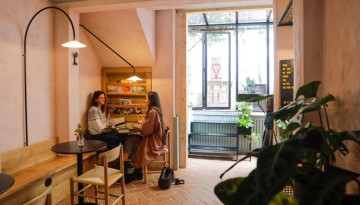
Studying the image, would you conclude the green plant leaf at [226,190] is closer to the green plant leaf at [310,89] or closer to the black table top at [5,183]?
the green plant leaf at [310,89]

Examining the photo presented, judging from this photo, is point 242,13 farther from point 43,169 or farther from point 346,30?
point 43,169

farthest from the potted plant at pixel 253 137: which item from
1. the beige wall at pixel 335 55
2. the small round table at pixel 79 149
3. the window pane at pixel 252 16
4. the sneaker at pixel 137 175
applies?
the beige wall at pixel 335 55

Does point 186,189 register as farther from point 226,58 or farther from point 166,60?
point 226,58

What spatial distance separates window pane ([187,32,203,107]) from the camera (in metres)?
6.04

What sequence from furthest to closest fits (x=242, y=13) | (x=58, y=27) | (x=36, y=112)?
(x=242, y=13)
(x=58, y=27)
(x=36, y=112)

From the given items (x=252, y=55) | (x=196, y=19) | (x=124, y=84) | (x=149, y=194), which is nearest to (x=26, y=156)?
(x=149, y=194)

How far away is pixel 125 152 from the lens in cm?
399

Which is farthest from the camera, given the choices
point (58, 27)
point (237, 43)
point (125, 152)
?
point (237, 43)

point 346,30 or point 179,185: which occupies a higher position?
point 346,30

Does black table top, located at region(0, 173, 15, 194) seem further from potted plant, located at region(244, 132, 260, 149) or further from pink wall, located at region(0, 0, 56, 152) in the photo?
potted plant, located at region(244, 132, 260, 149)

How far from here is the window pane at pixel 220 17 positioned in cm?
540

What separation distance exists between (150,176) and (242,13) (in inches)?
164

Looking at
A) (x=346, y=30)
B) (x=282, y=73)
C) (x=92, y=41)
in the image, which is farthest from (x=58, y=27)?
(x=346, y=30)

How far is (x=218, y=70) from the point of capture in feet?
19.8
